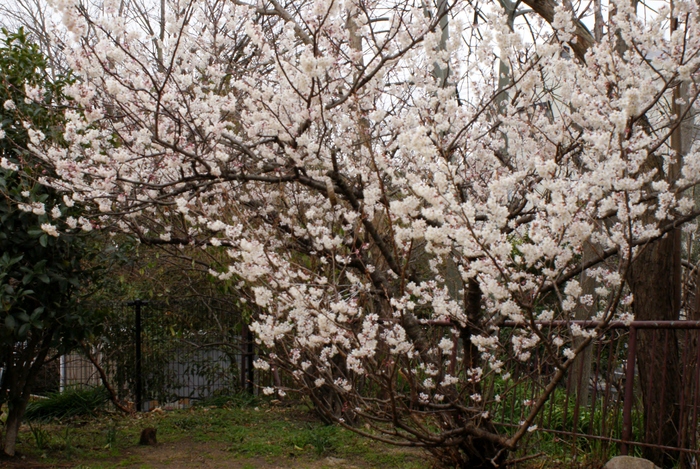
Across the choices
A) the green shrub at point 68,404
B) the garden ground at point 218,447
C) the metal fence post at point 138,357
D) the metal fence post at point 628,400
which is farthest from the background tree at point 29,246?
the metal fence post at point 628,400

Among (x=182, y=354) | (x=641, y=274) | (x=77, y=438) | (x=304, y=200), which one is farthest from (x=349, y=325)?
(x=182, y=354)

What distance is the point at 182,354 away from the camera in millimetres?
8641

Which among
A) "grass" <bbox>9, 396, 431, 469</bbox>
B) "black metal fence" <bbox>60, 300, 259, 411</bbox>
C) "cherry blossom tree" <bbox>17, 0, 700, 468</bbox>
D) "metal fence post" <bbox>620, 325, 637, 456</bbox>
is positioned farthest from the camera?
"black metal fence" <bbox>60, 300, 259, 411</bbox>

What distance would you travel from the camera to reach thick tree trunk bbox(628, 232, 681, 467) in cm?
482

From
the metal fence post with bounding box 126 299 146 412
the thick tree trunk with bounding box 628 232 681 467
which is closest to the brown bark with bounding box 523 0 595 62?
the thick tree trunk with bounding box 628 232 681 467

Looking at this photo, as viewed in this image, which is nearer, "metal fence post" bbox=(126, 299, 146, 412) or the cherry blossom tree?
the cherry blossom tree

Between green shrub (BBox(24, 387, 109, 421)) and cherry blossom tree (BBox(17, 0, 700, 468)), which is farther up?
cherry blossom tree (BBox(17, 0, 700, 468))

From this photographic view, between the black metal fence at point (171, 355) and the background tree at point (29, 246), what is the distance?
2764 mm

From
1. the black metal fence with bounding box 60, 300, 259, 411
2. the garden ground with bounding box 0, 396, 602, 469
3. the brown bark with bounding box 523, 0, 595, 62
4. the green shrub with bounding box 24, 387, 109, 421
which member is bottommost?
the garden ground with bounding box 0, 396, 602, 469

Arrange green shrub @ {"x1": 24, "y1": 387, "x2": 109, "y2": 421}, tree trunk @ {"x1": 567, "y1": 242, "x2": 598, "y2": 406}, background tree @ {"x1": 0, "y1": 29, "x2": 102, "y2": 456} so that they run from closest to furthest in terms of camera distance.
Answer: background tree @ {"x1": 0, "y1": 29, "x2": 102, "y2": 456} → tree trunk @ {"x1": 567, "y1": 242, "x2": 598, "y2": 406} → green shrub @ {"x1": 24, "y1": 387, "x2": 109, "y2": 421}

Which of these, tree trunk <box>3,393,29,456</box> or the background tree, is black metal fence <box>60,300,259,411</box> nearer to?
the background tree

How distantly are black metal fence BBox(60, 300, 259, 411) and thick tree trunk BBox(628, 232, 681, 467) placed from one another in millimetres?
4933

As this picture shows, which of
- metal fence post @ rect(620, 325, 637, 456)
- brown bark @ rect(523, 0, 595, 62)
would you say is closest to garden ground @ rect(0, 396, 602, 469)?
metal fence post @ rect(620, 325, 637, 456)

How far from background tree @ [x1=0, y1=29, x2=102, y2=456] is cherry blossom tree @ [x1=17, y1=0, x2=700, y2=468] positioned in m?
0.24
